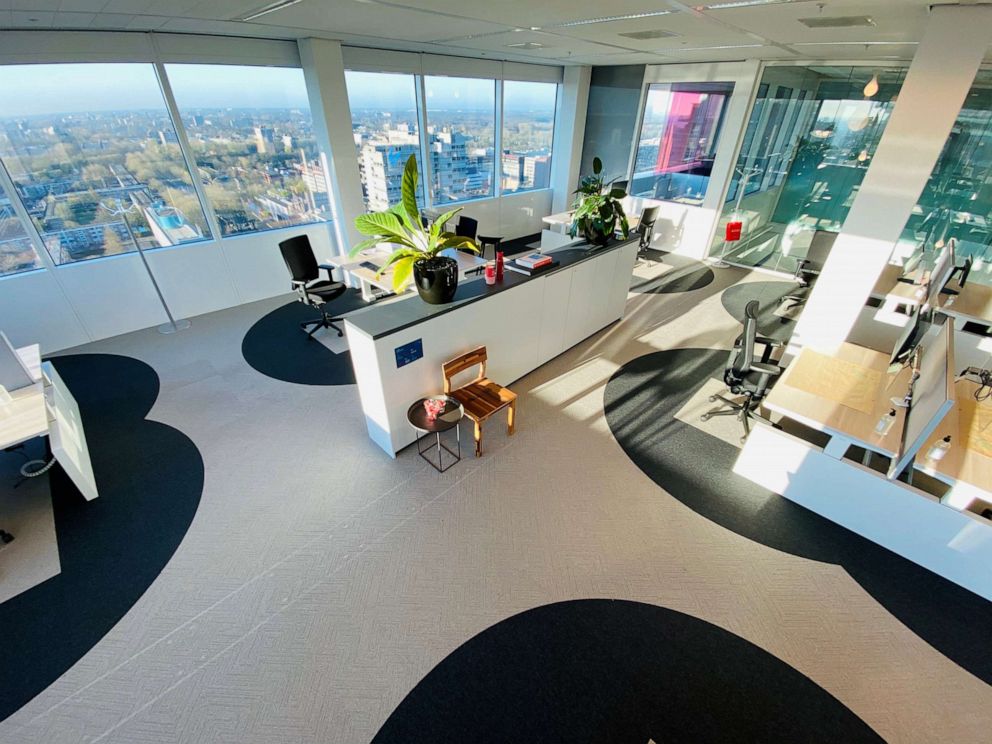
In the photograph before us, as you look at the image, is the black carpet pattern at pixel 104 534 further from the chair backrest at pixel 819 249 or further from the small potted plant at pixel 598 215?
the chair backrest at pixel 819 249

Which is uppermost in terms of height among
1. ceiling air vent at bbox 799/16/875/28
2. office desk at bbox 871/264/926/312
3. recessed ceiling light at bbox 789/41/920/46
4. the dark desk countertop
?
recessed ceiling light at bbox 789/41/920/46

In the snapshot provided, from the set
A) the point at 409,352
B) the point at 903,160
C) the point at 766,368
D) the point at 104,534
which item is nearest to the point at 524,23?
the point at 409,352

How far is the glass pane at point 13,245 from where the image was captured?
4445 mm

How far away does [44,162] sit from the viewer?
14.7 feet

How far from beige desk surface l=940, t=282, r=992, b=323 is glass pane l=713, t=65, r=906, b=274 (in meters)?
2.32

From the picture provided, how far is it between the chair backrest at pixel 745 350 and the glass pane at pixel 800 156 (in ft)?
14.8

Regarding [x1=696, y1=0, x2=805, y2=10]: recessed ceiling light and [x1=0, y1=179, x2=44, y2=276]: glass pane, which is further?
[x1=0, y1=179, x2=44, y2=276]: glass pane

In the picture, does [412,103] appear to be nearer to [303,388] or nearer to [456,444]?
[303,388]

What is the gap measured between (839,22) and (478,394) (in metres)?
4.29

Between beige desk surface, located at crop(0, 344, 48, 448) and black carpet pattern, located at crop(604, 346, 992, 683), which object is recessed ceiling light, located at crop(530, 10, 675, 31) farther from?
beige desk surface, located at crop(0, 344, 48, 448)

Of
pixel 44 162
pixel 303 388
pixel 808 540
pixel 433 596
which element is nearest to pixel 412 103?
pixel 44 162

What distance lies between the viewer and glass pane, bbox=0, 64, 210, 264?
14.2ft

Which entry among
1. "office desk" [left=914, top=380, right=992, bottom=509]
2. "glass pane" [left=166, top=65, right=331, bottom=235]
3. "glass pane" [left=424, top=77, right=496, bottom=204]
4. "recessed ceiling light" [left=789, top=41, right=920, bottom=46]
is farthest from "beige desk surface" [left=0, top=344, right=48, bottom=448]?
"recessed ceiling light" [left=789, top=41, right=920, bottom=46]

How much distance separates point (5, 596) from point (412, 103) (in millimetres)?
7429
